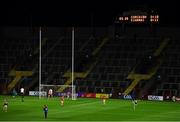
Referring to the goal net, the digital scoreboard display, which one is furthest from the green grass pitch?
the digital scoreboard display

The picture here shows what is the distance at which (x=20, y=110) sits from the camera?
60500mm

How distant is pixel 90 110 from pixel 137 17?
2206 cm

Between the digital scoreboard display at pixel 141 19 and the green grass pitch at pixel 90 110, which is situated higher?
the digital scoreboard display at pixel 141 19

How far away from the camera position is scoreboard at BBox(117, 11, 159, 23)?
79225 mm

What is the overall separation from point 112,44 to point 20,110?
32.7m

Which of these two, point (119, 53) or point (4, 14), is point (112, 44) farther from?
point (4, 14)

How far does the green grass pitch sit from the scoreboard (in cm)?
1129

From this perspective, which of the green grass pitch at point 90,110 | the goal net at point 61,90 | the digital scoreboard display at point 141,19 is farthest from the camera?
the digital scoreboard display at point 141,19

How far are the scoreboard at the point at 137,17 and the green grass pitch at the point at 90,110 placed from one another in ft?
37.0

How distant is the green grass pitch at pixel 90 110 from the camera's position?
53.9 metres

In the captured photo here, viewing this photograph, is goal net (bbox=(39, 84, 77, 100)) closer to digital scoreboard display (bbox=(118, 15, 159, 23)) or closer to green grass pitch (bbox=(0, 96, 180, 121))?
green grass pitch (bbox=(0, 96, 180, 121))

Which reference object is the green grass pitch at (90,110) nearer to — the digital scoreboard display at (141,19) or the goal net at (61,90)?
the goal net at (61,90)

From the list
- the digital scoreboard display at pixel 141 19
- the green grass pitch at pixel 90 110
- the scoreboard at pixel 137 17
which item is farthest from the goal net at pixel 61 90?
the digital scoreboard display at pixel 141 19

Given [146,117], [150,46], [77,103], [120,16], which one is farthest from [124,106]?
[150,46]
